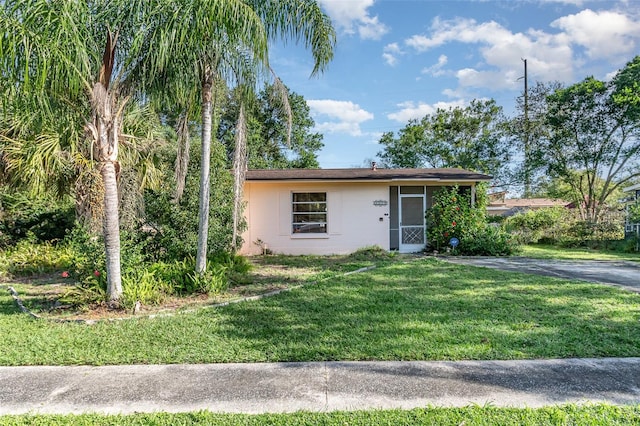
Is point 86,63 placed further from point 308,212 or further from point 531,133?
point 531,133

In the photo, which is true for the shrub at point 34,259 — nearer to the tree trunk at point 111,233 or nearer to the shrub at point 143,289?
the shrub at point 143,289

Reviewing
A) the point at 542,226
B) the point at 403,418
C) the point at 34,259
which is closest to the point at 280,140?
the point at 542,226

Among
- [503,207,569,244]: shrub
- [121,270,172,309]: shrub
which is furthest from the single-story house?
[121,270,172,309]: shrub

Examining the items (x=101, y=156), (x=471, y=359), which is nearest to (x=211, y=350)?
(x=471, y=359)

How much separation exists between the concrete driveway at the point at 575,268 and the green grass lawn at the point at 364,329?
1281 mm

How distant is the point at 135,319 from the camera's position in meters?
5.12

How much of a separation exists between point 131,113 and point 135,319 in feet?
14.8

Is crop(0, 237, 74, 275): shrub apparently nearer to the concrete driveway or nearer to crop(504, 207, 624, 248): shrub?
the concrete driveway

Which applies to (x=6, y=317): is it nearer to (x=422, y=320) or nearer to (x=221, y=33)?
(x=221, y=33)

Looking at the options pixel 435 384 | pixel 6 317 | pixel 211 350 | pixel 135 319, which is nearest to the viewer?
pixel 435 384

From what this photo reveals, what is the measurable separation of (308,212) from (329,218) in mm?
795

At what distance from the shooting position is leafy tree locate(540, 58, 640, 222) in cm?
1666

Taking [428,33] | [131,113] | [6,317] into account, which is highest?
[428,33]

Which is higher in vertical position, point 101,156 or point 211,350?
point 101,156
